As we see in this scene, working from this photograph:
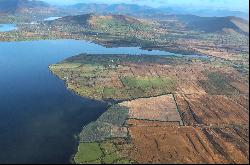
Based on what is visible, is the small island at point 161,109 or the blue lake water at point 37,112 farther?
the small island at point 161,109

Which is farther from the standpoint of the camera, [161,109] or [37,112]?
[161,109]

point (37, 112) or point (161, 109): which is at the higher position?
point (37, 112)

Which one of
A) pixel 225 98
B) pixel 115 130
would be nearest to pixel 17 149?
pixel 115 130

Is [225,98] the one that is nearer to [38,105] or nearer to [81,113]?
[81,113]

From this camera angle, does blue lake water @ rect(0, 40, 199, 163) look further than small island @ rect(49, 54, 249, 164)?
No
